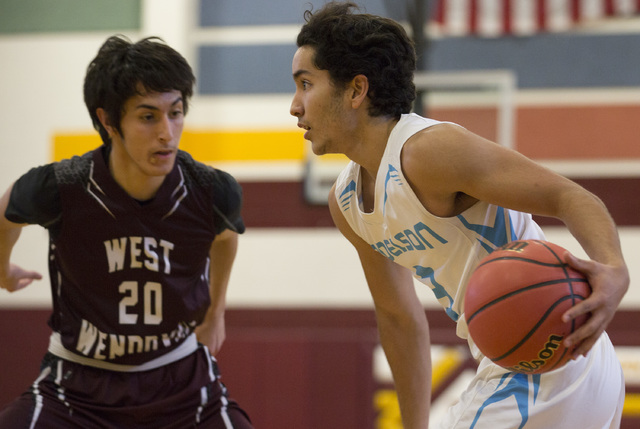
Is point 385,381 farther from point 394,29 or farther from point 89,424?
point 394,29

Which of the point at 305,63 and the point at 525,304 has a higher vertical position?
the point at 305,63

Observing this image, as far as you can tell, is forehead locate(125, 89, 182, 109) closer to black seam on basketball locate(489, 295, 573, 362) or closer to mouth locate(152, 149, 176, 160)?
mouth locate(152, 149, 176, 160)

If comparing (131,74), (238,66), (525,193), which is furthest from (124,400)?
(238,66)

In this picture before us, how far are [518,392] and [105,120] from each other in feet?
5.72

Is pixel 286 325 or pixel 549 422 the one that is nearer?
pixel 549 422

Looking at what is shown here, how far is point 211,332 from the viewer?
3.05 metres

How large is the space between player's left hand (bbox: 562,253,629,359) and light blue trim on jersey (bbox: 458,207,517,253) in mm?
477

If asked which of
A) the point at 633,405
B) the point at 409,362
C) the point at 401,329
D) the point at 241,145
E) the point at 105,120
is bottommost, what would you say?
the point at 633,405

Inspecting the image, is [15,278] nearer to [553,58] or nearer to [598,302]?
[598,302]

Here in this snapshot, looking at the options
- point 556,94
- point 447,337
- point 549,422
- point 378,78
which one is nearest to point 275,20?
point 556,94

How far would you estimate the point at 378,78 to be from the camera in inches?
91.4

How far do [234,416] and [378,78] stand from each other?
1.27 m

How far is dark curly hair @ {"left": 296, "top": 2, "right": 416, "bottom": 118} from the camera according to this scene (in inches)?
90.9

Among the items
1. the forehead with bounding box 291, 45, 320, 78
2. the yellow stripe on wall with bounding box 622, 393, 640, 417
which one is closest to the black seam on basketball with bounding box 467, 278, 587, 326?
the forehead with bounding box 291, 45, 320, 78
